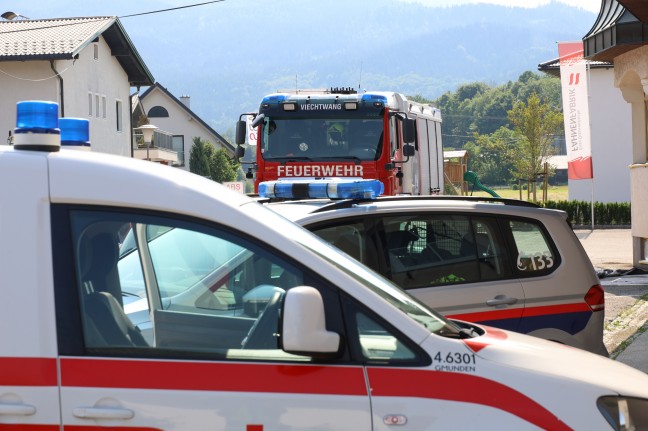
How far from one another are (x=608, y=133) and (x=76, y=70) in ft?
71.2

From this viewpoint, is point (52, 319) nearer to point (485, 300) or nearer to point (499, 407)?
point (499, 407)

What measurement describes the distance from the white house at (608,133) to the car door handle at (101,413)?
42.6m

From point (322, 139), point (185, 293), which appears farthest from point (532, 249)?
point (322, 139)

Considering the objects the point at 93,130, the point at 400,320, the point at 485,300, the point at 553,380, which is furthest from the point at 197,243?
the point at 93,130

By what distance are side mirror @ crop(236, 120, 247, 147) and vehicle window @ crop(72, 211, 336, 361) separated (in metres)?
13.8

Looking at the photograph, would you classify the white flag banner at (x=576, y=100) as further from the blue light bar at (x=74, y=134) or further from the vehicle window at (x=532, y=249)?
the blue light bar at (x=74, y=134)

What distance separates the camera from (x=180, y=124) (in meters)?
85.6

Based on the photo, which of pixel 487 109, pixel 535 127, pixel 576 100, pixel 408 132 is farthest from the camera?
pixel 487 109

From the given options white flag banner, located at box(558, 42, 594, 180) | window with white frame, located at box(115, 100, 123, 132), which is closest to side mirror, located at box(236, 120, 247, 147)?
white flag banner, located at box(558, 42, 594, 180)

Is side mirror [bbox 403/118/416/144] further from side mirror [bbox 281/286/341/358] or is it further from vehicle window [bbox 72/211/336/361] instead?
side mirror [bbox 281/286/341/358]

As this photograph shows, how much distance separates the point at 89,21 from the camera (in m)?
42.9

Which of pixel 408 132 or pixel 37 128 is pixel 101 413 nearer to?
pixel 37 128

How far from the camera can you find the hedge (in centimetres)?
4147

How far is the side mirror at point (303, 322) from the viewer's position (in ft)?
11.1
